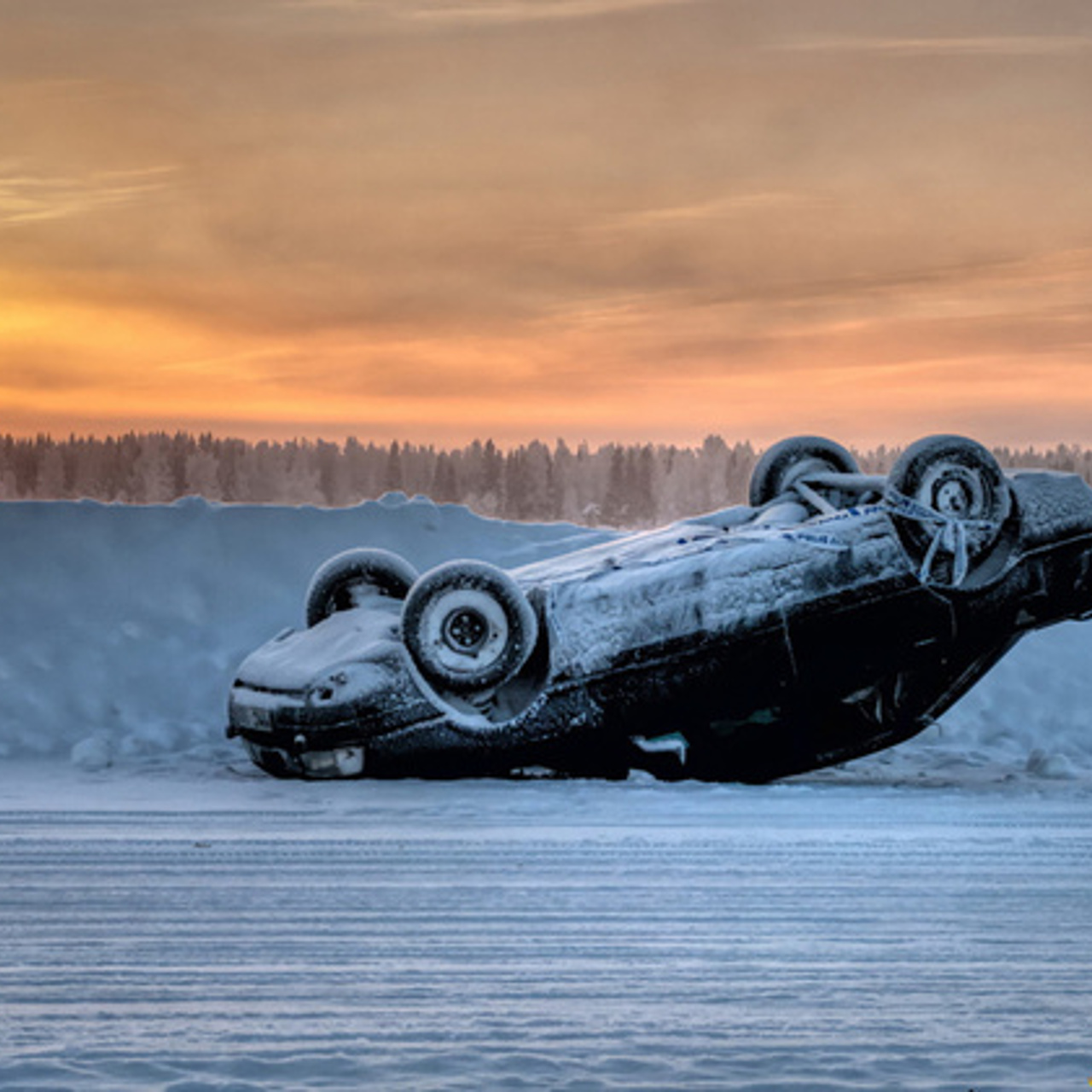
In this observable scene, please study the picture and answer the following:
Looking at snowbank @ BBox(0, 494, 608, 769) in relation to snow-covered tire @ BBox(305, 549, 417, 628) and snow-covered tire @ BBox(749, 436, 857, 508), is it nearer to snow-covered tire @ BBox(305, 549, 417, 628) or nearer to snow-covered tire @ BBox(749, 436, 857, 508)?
snow-covered tire @ BBox(305, 549, 417, 628)

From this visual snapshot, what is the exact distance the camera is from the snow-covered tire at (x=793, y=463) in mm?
12406

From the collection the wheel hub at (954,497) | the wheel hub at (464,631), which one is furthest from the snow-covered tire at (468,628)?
the wheel hub at (954,497)

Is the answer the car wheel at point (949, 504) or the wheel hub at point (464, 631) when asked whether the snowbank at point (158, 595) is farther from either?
the car wheel at point (949, 504)

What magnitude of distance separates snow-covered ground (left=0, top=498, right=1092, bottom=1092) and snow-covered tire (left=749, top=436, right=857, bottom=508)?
63.8 inches

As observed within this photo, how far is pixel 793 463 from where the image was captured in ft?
40.8

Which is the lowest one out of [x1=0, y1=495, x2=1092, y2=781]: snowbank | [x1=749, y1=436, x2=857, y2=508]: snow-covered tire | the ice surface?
the ice surface

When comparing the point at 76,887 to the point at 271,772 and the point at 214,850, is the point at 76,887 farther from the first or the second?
the point at 271,772

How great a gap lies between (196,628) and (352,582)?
357cm

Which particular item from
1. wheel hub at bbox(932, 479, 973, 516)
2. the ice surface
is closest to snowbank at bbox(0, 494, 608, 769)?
the ice surface

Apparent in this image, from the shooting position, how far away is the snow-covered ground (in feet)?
19.6

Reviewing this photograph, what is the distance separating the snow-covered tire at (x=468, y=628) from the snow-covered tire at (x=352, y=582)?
1.52m

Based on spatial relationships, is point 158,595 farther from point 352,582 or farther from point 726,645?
point 726,645

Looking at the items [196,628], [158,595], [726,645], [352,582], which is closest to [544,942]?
[726,645]

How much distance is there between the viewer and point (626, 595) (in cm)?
1091
